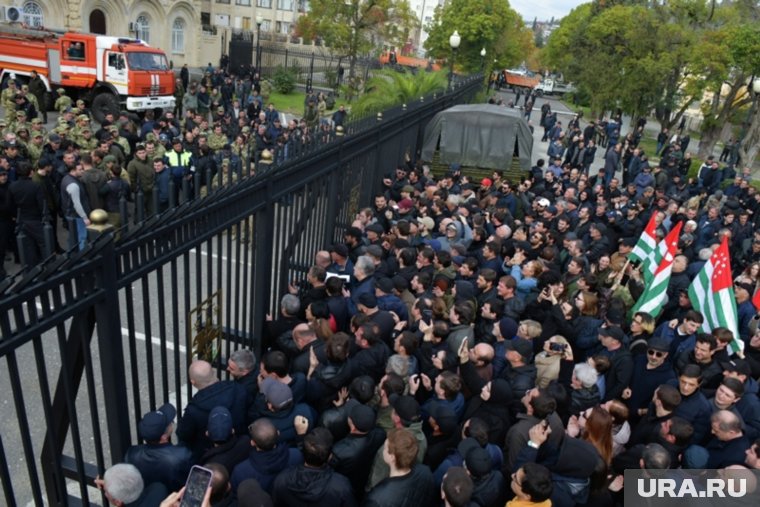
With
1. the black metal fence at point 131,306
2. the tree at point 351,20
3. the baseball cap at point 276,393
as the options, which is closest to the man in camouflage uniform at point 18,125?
the black metal fence at point 131,306

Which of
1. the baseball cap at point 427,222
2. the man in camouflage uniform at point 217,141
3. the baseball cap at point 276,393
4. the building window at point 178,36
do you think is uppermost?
the building window at point 178,36

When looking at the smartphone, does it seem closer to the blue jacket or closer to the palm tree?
the blue jacket

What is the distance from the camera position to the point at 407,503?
341cm

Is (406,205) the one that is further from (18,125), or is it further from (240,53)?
(240,53)

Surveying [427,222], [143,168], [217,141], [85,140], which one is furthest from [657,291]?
[85,140]

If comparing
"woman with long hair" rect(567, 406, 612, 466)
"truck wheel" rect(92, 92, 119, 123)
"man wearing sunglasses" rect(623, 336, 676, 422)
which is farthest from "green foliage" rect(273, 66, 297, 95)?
"woman with long hair" rect(567, 406, 612, 466)

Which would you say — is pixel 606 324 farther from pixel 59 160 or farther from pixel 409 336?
pixel 59 160

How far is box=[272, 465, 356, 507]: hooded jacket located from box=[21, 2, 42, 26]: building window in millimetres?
33673

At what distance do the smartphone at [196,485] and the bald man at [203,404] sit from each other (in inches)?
40.1

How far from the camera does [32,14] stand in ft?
96.8

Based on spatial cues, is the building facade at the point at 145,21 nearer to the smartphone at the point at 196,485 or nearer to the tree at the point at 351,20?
the tree at the point at 351,20

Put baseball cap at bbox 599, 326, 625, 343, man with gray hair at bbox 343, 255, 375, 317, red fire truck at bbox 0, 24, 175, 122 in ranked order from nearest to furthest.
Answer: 1. baseball cap at bbox 599, 326, 625, 343
2. man with gray hair at bbox 343, 255, 375, 317
3. red fire truck at bbox 0, 24, 175, 122

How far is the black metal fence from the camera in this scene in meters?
2.61

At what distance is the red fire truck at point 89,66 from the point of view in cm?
1908
